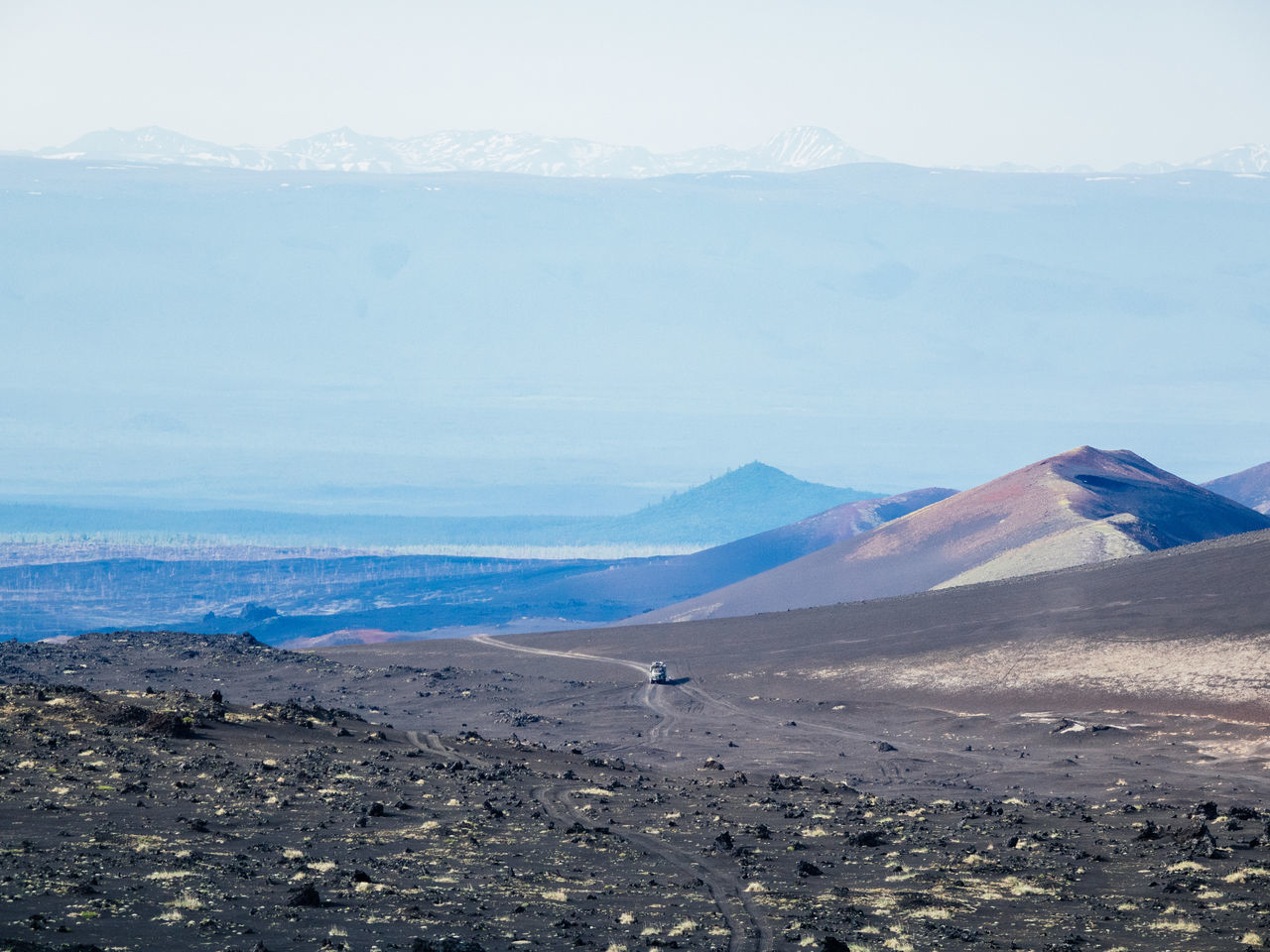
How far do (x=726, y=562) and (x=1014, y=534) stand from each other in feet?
171

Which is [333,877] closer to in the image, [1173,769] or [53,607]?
[1173,769]

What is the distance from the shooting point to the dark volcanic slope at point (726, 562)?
142250mm

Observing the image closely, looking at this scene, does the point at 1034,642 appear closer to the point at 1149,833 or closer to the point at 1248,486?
the point at 1149,833

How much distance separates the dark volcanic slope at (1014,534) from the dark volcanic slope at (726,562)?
72.2 ft

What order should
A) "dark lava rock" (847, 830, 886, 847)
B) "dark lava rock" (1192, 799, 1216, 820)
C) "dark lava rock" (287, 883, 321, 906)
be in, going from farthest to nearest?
"dark lava rock" (1192, 799, 1216, 820)
"dark lava rock" (847, 830, 886, 847)
"dark lava rock" (287, 883, 321, 906)

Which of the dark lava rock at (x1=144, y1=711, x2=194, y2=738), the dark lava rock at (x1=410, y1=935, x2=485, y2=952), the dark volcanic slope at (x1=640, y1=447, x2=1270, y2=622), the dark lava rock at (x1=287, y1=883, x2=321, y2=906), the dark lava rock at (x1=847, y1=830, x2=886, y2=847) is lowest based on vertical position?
the dark lava rock at (x1=847, y1=830, x2=886, y2=847)

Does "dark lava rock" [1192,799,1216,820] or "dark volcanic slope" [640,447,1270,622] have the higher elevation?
"dark volcanic slope" [640,447,1270,622]

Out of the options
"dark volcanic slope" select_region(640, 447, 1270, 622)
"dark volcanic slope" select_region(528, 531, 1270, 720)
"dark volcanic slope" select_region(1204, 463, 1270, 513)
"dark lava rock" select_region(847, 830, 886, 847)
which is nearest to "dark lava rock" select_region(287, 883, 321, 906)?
"dark lava rock" select_region(847, 830, 886, 847)

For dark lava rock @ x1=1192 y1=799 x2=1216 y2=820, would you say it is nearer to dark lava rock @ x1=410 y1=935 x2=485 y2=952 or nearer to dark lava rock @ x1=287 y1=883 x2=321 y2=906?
dark lava rock @ x1=410 y1=935 x2=485 y2=952

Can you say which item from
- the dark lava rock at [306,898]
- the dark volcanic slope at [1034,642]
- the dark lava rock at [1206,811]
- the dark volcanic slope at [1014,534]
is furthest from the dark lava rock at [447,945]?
the dark volcanic slope at [1014,534]

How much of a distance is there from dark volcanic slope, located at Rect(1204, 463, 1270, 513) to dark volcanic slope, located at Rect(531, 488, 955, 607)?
3242 cm

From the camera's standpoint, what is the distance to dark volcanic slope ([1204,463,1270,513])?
15388 cm

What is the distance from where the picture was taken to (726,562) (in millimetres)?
152750

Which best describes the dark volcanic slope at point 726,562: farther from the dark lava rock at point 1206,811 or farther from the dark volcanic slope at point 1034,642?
the dark lava rock at point 1206,811
